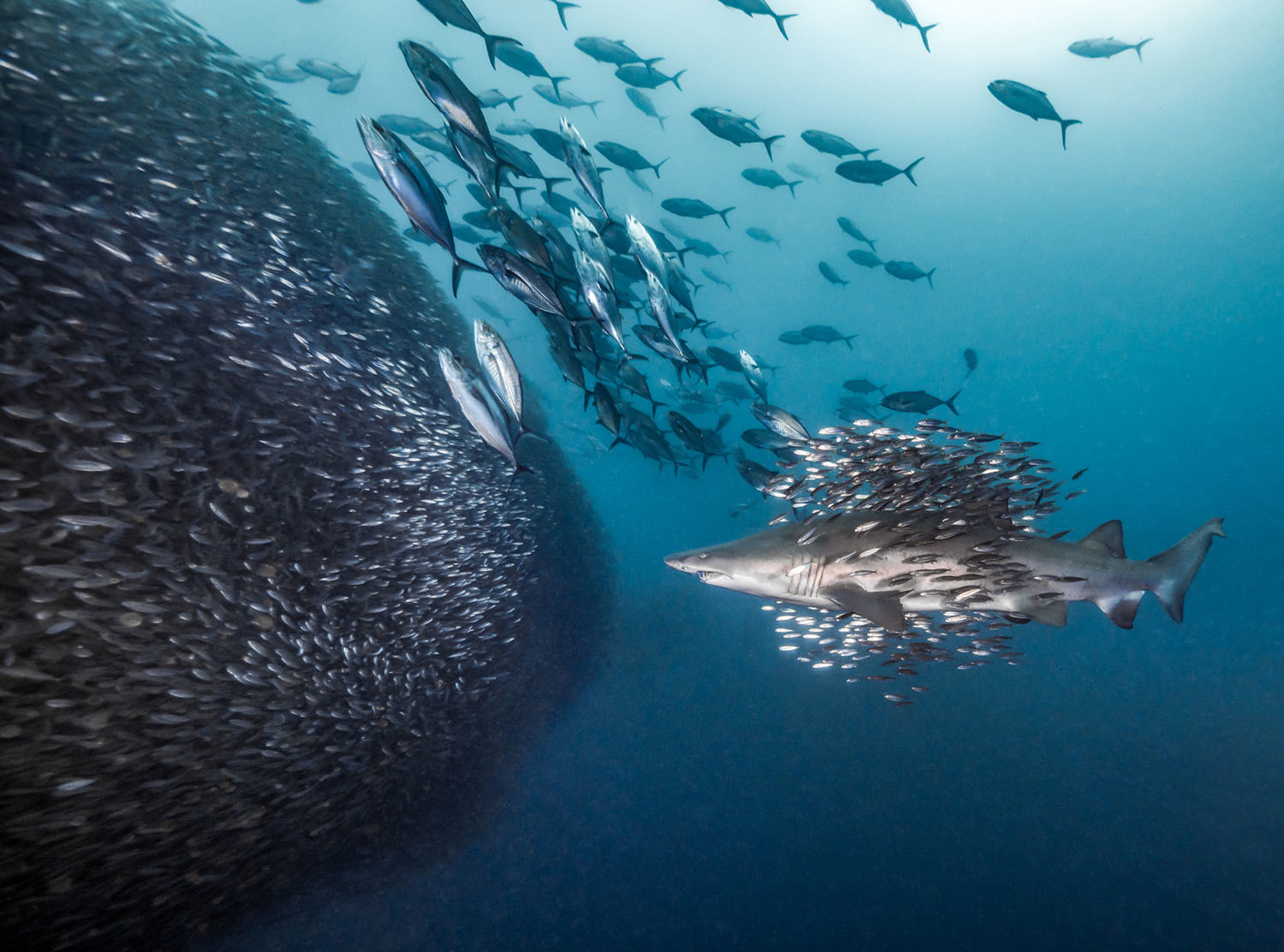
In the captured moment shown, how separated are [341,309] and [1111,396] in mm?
73643

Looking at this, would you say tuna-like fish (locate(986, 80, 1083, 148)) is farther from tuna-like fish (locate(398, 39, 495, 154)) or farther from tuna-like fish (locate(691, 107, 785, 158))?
tuna-like fish (locate(398, 39, 495, 154))

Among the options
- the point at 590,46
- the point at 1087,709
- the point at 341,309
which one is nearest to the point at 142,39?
the point at 341,309

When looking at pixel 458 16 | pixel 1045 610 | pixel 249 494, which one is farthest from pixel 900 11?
pixel 249 494

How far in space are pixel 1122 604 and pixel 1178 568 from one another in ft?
1.64

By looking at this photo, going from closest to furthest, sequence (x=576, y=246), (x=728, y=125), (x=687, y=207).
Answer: (x=576, y=246)
(x=728, y=125)
(x=687, y=207)

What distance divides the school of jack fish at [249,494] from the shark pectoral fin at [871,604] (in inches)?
1.0

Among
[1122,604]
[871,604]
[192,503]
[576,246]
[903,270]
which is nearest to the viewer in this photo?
[871,604]

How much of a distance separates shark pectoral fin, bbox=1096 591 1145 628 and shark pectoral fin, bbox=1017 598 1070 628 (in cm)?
35

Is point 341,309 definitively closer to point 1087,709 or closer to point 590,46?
point 590,46

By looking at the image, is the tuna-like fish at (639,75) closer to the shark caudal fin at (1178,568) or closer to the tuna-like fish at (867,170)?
the tuna-like fish at (867,170)

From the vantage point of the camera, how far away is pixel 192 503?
4.36 m

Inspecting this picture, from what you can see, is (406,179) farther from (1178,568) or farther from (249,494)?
(1178,568)

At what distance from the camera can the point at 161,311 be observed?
14.6ft

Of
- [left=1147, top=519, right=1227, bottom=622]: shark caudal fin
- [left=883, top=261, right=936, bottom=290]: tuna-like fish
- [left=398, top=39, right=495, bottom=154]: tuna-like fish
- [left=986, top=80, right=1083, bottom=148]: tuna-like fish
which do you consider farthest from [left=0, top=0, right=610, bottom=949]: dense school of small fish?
[left=883, top=261, right=936, bottom=290]: tuna-like fish
